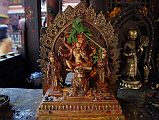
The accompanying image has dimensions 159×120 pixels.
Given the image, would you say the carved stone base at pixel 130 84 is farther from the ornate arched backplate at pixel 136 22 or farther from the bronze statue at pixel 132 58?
the ornate arched backplate at pixel 136 22

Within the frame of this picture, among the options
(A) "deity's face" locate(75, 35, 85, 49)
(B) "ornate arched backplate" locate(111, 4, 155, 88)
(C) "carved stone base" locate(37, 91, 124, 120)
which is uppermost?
(B) "ornate arched backplate" locate(111, 4, 155, 88)

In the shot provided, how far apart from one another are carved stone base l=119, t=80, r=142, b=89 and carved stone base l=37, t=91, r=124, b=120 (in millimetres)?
620

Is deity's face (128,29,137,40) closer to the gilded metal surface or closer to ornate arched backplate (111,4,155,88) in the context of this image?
ornate arched backplate (111,4,155,88)

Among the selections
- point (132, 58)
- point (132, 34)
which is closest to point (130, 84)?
point (132, 58)

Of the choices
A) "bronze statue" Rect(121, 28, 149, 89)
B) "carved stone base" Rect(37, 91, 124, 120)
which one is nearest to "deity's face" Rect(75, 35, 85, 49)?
"carved stone base" Rect(37, 91, 124, 120)

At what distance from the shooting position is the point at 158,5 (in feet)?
8.10

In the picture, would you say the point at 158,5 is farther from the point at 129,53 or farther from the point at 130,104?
the point at 130,104

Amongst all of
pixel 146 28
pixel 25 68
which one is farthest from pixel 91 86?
pixel 25 68

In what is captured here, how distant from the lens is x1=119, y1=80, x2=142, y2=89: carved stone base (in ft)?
6.84

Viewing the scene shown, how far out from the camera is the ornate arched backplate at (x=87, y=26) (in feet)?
5.21

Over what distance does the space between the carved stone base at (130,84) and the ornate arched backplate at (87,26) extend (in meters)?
0.43

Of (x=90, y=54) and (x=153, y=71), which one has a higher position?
(x=90, y=54)

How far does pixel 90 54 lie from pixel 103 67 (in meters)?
0.11

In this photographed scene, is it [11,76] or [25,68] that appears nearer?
[11,76]
